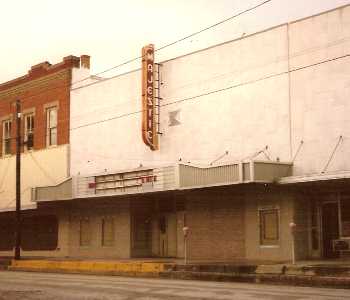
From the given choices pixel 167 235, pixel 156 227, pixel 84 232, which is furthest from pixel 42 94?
pixel 167 235

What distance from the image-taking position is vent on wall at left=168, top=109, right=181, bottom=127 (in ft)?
90.2

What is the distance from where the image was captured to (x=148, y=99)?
27844 mm

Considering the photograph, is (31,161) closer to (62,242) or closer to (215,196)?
(62,242)

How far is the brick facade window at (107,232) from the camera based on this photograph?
102 ft

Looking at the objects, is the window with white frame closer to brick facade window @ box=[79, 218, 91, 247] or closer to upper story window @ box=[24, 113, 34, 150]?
brick facade window @ box=[79, 218, 91, 247]

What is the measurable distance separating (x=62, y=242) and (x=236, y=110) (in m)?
13.3

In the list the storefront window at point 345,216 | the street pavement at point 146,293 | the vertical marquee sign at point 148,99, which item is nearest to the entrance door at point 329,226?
the storefront window at point 345,216

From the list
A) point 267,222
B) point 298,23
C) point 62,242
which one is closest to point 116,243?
point 62,242

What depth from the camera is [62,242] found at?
110 feet

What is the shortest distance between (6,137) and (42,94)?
178 inches

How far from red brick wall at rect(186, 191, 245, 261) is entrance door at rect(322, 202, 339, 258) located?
314cm

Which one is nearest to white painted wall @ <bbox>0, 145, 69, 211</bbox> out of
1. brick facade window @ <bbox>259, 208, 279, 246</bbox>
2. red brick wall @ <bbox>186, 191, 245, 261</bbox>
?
red brick wall @ <bbox>186, 191, 245, 261</bbox>

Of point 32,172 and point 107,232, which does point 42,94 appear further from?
point 107,232

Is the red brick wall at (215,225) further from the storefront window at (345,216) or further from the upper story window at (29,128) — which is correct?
the upper story window at (29,128)
